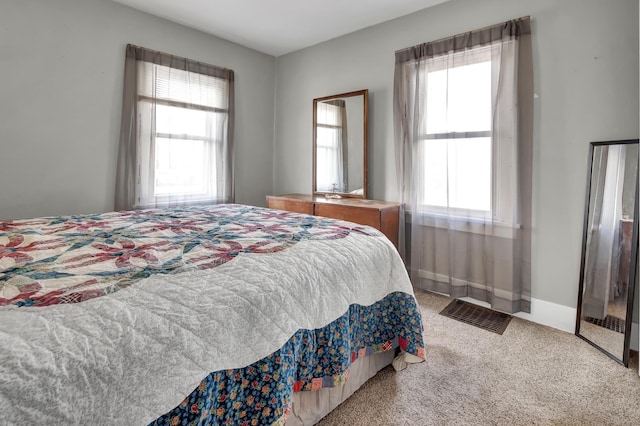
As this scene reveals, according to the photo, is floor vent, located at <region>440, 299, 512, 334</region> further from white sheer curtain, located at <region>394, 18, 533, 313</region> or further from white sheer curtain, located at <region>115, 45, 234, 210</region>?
white sheer curtain, located at <region>115, 45, 234, 210</region>

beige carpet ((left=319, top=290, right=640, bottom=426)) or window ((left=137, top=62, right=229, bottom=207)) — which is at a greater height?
window ((left=137, top=62, right=229, bottom=207))

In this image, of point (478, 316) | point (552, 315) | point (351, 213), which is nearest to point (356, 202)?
point (351, 213)

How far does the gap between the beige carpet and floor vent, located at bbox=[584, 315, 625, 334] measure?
17cm

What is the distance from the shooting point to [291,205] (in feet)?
12.3

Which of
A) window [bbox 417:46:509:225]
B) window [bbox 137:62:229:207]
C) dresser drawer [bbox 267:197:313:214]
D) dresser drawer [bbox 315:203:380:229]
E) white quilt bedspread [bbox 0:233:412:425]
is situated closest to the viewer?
white quilt bedspread [bbox 0:233:412:425]

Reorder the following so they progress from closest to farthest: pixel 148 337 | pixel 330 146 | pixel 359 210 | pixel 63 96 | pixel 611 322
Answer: pixel 148 337
pixel 611 322
pixel 63 96
pixel 359 210
pixel 330 146

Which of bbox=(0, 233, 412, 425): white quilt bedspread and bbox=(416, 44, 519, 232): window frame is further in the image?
bbox=(416, 44, 519, 232): window frame

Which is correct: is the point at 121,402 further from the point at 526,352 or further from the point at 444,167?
the point at 444,167

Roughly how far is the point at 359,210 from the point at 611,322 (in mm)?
1943

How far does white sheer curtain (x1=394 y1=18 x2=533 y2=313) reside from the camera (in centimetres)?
258

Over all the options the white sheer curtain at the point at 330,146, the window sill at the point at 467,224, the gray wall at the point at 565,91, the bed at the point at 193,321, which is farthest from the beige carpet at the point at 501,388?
the white sheer curtain at the point at 330,146

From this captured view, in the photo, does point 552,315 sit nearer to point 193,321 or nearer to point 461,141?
point 461,141

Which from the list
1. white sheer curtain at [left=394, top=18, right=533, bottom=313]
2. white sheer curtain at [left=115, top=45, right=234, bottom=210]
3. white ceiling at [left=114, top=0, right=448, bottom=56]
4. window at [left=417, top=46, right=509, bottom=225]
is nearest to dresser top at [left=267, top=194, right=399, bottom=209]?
white sheer curtain at [left=394, top=18, right=533, bottom=313]

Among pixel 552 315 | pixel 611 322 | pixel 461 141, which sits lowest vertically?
pixel 552 315
